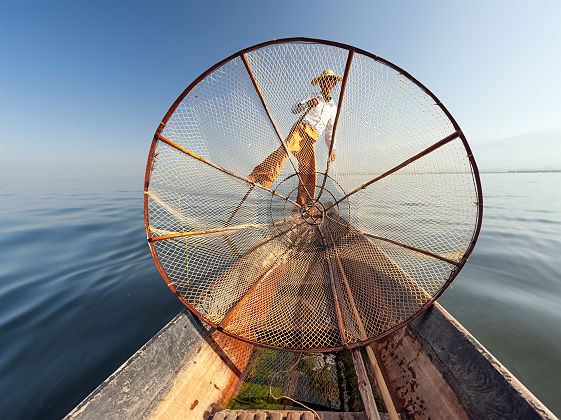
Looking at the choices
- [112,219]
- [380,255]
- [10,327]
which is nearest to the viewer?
[10,327]

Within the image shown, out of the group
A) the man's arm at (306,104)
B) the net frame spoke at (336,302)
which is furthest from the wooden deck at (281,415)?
the man's arm at (306,104)

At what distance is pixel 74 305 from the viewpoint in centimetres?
308

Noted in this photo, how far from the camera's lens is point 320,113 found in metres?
3.01

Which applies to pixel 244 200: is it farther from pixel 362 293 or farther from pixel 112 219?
pixel 112 219

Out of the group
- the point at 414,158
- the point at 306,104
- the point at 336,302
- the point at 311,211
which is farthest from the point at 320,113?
the point at 336,302

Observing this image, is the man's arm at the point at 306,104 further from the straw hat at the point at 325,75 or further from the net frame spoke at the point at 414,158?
the net frame spoke at the point at 414,158

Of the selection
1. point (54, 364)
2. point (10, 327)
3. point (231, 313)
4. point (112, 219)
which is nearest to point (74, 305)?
point (10, 327)

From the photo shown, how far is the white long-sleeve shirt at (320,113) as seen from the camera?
2.91 meters

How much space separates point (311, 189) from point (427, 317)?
107 inches

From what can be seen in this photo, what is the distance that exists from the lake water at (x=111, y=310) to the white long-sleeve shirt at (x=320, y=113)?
136 inches

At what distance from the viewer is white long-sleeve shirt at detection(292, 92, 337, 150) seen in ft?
9.54

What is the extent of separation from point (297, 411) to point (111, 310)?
3012 mm

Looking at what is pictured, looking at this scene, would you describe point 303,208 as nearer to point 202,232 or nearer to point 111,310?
point 202,232

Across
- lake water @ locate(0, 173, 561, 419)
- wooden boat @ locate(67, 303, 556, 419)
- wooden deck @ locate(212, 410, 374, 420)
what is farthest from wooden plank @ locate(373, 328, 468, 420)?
lake water @ locate(0, 173, 561, 419)
